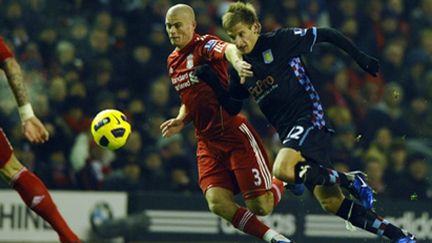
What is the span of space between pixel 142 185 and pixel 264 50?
4.78 meters

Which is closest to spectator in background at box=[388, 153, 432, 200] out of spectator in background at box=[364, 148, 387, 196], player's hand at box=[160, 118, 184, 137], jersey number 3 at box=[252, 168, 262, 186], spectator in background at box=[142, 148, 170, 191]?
spectator in background at box=[364, 148, 387, 196]

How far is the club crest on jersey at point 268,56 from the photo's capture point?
30.7 feet

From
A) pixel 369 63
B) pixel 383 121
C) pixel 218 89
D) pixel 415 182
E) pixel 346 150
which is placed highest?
pixel 369 63

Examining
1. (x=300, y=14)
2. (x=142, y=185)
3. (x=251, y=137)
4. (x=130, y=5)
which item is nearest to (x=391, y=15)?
(x=300, y=14)

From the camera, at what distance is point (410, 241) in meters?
9.41

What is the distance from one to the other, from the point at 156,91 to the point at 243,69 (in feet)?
17.6

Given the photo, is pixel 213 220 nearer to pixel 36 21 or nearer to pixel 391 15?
pixel 36 21

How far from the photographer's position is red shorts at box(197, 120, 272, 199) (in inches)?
392

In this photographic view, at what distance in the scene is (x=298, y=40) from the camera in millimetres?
9414

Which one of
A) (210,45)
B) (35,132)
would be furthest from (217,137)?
(35,132)

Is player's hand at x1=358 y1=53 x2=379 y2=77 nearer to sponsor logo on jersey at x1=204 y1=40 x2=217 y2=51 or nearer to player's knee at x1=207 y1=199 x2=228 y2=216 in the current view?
sponsor logo on jersey at x1=204 y1=40 x2=217 y2=51

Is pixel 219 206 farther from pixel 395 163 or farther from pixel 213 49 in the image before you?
pixel 395 163

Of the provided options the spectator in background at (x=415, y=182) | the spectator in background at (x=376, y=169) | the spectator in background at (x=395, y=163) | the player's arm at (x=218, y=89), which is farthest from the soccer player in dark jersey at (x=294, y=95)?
the spectator in background at (x=395, y=163)

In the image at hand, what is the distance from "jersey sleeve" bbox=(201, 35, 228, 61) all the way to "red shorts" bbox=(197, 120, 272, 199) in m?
0.65
